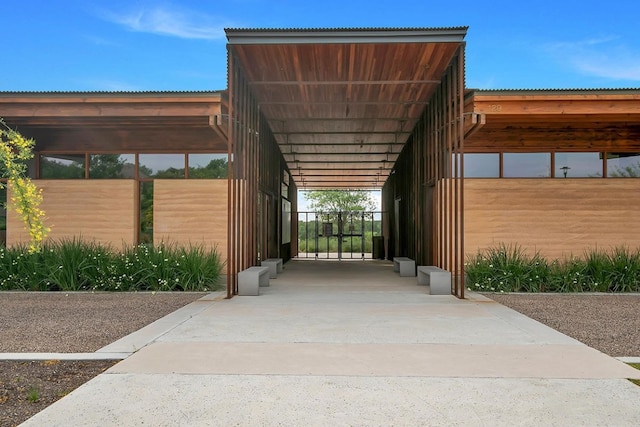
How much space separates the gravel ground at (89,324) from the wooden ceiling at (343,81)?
464 centimetres

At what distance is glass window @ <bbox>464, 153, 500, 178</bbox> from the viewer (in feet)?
41.2

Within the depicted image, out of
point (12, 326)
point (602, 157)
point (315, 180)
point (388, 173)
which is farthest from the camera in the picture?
point (315, 180)

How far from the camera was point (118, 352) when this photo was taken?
5133 millimetres

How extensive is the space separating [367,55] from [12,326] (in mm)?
7161

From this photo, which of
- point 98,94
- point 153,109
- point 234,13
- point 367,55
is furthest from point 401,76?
point 234,13

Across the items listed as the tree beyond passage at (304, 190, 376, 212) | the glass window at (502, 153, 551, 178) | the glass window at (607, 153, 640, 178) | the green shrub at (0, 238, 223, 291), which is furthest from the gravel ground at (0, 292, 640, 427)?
the tree beyond passage at (304, 190, 376, 212)

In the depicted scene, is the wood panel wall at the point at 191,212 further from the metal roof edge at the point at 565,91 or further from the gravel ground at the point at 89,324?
the metal roof edge at the point at 565,91

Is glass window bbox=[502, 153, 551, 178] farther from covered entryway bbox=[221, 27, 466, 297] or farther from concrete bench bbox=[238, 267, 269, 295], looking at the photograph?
concrete bench bbox=[238, 267, 269, 295]

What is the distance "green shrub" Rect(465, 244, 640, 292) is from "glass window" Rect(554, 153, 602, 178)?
2533 mm

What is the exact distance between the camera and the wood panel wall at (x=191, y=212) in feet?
42.0

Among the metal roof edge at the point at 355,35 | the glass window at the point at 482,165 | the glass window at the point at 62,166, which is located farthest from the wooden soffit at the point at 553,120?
the glass window at the point at 62,166

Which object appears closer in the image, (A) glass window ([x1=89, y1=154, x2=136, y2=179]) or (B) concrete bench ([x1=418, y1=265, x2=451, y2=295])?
(B) concrete bench ([x1=418, y1=265, x2=451, y2=295])

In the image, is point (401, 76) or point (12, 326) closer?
point (12, 326)

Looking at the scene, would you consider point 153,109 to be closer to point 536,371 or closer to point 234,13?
point 536,371
